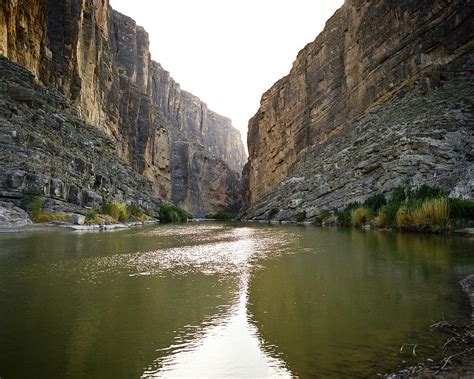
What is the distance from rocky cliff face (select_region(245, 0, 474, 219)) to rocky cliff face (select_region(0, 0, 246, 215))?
28649 mm

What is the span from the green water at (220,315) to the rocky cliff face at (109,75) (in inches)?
1459

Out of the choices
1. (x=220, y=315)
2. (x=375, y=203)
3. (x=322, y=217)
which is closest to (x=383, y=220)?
(x=375, y=203)

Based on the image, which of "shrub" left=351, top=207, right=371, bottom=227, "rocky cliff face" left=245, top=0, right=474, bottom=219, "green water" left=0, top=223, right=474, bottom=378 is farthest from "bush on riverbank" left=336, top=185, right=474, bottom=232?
"green water" left=0, top=223, right=474, bottom=378

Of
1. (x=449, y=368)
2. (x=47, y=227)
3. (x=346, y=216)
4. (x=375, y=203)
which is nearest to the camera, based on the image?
(x=449, y=368)

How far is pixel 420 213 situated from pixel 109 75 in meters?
56.8

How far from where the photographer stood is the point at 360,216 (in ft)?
87.7

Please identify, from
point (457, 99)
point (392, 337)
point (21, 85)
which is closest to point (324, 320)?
point (392, 337)

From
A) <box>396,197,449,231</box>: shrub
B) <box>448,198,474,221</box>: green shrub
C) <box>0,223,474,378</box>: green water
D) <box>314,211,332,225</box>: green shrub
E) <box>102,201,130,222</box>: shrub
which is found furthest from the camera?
<box>314,211,332,225</box>: green shrub

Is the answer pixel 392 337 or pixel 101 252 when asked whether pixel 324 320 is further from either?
pixel 101 252

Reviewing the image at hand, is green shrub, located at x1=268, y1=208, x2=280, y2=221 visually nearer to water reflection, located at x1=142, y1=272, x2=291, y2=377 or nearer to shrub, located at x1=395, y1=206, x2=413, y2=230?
shrub, located at x1=395, y1=206, x2=413, y2=230

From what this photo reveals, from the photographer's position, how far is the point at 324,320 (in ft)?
16.6

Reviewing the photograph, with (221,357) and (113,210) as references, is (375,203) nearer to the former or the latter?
(113,210)

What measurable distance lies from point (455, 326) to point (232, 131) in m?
197

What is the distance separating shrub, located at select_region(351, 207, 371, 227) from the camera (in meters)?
26.4
